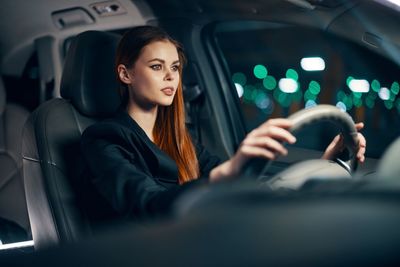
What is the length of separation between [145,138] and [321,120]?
69cm

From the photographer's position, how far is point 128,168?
1.45 metres

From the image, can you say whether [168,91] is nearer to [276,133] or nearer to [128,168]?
[128,168]

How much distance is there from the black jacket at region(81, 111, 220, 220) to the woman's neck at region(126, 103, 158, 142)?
4 cm

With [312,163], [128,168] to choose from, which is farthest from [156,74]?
[312,163]

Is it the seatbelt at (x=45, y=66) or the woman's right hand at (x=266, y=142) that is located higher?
the seatbelt at (x=45, y=66)

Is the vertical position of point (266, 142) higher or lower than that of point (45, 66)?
lower

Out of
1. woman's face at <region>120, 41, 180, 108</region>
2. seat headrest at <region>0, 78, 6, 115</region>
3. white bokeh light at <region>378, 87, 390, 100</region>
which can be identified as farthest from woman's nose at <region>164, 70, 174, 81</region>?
seat headrest at <region>0, 78, 6, 115</region>

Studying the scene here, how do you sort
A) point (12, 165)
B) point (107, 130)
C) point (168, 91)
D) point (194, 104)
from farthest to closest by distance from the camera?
point (12, 165) < point (194, 104) < point (168, 91) < point (107, 130)

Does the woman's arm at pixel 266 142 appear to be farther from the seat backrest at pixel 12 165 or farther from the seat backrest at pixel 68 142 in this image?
the seat backrest at pixel 12 165

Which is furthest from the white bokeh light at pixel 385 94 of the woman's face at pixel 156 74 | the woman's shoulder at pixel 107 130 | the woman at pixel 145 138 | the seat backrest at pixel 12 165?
the seat backrest at pixel 12 165

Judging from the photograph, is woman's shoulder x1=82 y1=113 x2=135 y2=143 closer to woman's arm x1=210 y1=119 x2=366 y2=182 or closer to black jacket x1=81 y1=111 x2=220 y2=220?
black jacket x1=81 y1=111 x2=220 y2=220

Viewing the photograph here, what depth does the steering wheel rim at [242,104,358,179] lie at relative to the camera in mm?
985

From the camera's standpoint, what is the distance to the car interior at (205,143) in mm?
509

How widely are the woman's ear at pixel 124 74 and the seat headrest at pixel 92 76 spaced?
108mm
